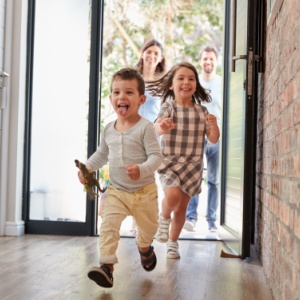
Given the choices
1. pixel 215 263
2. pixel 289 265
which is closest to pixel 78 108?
pixel 215 263

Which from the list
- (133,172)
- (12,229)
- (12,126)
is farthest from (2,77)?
(133,172)

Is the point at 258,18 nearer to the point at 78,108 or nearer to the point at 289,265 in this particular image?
the point at 78,108

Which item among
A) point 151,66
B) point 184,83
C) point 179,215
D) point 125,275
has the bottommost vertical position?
point 125,275

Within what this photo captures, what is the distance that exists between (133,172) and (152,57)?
386cm

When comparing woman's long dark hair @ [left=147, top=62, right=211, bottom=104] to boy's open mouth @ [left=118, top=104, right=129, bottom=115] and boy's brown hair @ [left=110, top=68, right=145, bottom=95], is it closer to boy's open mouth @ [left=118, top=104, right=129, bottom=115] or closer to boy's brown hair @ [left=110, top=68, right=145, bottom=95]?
boy's brown hair @ [left=110, top=68, right=145, bottom=95]

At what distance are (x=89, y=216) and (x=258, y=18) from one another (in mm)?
1854

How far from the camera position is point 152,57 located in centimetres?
622

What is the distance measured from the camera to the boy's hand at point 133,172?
8.18 feet

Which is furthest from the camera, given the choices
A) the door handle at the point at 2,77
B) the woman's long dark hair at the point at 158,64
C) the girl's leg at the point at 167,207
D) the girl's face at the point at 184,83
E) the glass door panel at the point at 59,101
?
the woman's long dark hair at the point at 158,64

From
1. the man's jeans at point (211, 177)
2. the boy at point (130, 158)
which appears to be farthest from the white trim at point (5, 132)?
the man's jeans at point (211, 177)

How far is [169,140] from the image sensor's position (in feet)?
12.3

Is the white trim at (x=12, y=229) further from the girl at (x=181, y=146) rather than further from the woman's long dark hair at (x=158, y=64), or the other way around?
the woman's long dark hair at (x=158, y=64)

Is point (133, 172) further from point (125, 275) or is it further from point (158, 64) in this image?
point (158, 64)

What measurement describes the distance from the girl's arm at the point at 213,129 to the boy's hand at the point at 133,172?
1.22m
